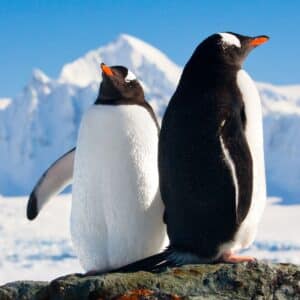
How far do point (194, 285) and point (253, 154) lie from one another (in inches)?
43.1

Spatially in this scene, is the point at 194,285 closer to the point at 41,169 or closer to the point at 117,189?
the point at 117,189

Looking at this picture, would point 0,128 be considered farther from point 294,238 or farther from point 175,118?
point 175,118

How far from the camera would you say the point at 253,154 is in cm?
486

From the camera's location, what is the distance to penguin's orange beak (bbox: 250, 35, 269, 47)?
518cm

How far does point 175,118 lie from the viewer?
Result: 15.7 ft

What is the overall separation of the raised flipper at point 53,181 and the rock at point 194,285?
197 cm

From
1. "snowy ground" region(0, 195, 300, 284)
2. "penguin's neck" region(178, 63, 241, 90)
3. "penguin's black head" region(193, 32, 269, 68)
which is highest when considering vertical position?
"penguin's black head" region(193, 32, 269, 68)

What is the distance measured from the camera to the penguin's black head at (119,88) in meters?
5.28

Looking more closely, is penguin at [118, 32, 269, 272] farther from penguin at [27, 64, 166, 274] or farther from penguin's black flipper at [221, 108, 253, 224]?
penguin at [27, 64, 166, 274]

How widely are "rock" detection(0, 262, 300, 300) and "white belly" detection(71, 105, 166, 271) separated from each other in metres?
0.97

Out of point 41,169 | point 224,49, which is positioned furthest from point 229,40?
point 41,169

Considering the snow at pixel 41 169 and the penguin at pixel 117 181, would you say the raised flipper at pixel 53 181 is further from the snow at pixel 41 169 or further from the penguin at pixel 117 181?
the snow at pixel 41 169

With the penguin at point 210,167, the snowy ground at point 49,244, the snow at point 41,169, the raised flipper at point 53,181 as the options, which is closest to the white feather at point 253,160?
the penguin at point 210,167

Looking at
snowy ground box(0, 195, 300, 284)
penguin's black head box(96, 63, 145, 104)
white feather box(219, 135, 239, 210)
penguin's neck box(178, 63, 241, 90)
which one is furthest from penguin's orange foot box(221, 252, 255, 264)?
snowy ground box(0, 195, 300, 284)
